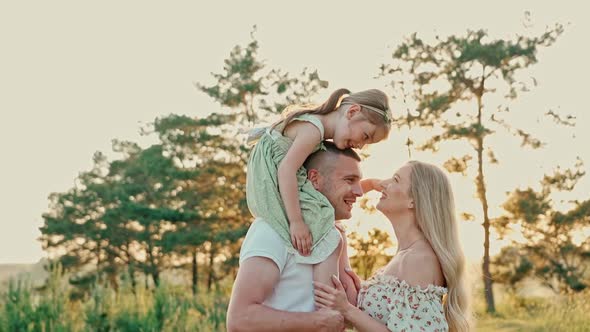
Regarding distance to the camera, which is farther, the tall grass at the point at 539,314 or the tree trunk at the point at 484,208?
the tree trunk at the point at 484,208

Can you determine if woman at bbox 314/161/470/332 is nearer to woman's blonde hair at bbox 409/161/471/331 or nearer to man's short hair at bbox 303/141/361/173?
woman's blonde hair at bbox 409/161/471/331

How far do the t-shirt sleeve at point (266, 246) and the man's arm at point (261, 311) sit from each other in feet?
0.07

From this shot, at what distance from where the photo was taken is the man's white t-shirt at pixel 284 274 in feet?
13.3

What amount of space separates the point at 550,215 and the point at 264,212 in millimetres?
24211

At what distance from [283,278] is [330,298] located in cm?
22

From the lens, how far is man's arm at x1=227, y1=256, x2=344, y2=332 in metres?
3.95

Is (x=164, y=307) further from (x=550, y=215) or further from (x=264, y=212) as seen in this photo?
(x=550, y=215)

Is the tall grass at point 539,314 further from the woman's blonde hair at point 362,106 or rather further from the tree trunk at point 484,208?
the woman's blonde hair at point 362,106

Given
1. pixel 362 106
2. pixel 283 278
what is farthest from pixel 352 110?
pixel 283 278

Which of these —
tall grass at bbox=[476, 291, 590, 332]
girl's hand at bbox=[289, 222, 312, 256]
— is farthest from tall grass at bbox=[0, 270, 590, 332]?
girl's hand at bbox=[289, 222, 312, 256]

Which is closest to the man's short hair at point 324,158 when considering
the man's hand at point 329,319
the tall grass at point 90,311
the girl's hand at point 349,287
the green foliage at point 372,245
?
the girl's hand at point 349,287

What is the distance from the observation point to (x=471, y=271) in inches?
185

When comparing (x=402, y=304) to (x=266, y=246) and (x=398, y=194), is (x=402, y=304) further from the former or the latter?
(x=266, y=246)

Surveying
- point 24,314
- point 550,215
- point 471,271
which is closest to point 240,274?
point 471,271
